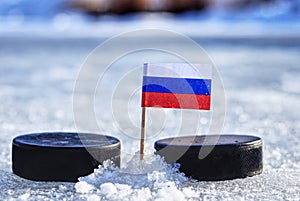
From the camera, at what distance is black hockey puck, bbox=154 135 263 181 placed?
1869mm

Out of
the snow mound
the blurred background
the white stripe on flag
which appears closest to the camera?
the snow mound

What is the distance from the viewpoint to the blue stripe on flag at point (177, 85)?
186 cm

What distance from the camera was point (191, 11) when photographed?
87.0ft

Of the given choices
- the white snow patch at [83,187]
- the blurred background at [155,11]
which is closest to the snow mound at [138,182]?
the white snow patch at [83,187]

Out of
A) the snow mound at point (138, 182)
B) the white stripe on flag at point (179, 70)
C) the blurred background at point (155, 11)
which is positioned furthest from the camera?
the blurred background at point (155, 11)

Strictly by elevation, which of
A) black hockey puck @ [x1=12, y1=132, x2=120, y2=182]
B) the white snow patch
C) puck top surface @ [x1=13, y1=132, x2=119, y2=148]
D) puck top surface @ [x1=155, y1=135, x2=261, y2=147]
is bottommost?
the white snow patch

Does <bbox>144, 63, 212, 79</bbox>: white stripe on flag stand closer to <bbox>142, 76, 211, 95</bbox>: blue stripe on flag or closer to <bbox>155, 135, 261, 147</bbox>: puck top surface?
<bbox>142, 76, 211, 95</bbox>: blue stripe on flag

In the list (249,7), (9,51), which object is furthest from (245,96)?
(249,7)

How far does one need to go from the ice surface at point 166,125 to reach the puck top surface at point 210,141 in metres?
0.07

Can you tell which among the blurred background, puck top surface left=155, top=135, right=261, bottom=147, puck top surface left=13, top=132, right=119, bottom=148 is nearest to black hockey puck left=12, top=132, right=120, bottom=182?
puck top surface left=13, top=132, right=119, bottom=148

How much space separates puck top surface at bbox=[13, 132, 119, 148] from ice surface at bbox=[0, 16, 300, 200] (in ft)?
0.31

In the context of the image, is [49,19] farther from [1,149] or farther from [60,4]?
[1,149]

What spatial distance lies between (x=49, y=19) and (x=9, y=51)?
1658cm

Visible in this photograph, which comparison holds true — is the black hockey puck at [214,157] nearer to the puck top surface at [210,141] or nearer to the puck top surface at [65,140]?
the puck top surface at [210,141]
